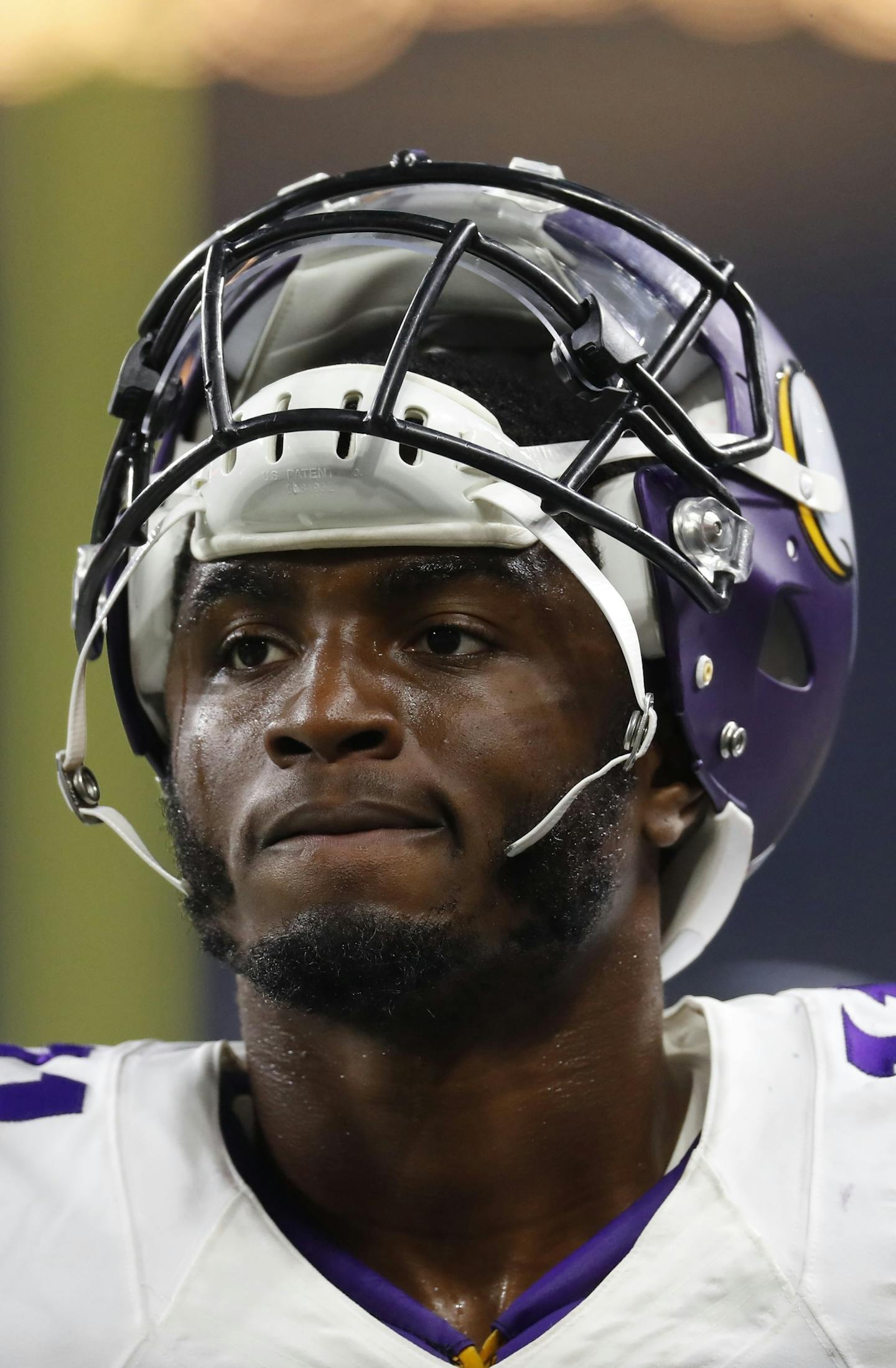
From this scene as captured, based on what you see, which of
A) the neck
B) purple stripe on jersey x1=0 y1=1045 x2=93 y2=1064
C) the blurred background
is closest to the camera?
the neck

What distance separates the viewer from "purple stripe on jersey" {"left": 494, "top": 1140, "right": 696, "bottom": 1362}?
112 centimetres

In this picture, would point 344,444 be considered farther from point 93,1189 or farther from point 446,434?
point 93,1189

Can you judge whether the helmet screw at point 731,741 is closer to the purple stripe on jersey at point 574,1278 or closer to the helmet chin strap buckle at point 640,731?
the helmet chin strap buckle at point 640,731

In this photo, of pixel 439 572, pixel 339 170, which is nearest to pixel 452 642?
pixel 439 572

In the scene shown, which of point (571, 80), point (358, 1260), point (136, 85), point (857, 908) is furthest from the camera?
point (136, 85)

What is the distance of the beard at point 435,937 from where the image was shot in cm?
105

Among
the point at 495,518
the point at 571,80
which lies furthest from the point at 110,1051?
the point at 571,80

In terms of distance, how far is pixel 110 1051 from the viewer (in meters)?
1.32

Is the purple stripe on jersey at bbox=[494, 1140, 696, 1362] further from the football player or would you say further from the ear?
the ear

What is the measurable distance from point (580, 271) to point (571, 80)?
1.53 m

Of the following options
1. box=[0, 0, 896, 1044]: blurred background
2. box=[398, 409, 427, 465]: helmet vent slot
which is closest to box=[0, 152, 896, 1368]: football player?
box=[398, 409, 427, 465]: helmet vent slot

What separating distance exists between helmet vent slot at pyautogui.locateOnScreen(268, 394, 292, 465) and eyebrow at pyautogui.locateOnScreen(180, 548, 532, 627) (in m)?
0.07

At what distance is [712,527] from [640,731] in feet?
0.49

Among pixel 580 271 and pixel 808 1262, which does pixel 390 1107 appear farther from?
pixel 580 271
